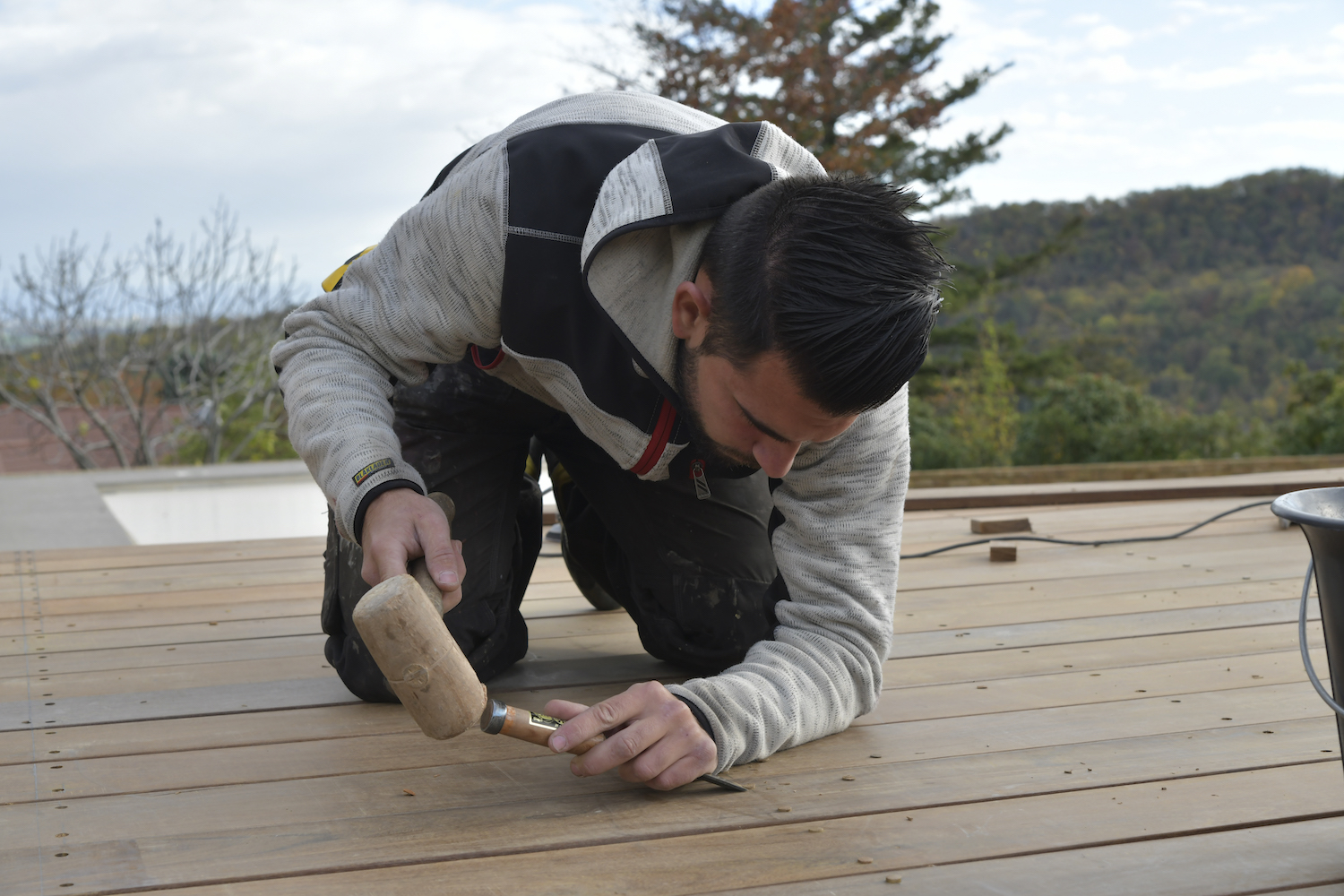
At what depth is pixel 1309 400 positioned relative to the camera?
22.7 feet

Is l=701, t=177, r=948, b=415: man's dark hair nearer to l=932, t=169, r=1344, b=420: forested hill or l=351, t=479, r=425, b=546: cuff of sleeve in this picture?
l=351, t=479, r=425, b=546: cuff of sleeve

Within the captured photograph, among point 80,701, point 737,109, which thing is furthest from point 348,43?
point 80,701

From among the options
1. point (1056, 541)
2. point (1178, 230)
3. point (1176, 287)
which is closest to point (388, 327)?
point (1056, 541)

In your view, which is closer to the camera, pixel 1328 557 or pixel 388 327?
pixel 1328 557

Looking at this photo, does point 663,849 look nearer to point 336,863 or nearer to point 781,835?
point 781,835

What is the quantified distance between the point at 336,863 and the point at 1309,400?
749cm

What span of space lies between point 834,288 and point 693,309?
19 cm

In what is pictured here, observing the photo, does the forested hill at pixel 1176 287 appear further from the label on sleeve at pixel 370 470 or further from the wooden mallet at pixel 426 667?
the wooden mallet at pixel 426 667

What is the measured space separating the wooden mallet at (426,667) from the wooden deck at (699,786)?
0.11 metres

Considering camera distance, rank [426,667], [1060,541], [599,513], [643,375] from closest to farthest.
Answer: [426,667], [643,375], [599,513], [1060,541]

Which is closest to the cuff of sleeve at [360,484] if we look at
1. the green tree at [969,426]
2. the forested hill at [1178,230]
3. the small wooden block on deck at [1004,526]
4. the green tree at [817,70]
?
the small wooden block on deck at [1004,526]

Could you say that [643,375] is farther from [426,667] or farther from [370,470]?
[426,667]

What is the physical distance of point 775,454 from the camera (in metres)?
1.17

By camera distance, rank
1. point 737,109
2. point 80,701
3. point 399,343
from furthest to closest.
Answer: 1. point 737,109
2. point 80,701
3. point 399,343
